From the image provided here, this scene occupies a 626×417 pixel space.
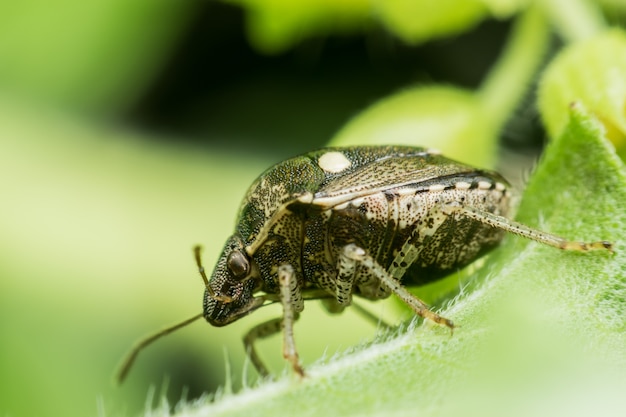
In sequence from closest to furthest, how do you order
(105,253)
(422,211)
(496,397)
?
(496,397) → (422,211) → (105,253)

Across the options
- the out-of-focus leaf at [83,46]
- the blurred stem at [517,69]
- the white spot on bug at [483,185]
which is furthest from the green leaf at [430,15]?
the out-of-focus leaf at [83,46]

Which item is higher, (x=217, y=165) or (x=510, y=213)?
(x=217, y=165)

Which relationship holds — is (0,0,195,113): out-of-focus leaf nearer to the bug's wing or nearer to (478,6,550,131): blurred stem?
(478,6,550,131): blurred stem

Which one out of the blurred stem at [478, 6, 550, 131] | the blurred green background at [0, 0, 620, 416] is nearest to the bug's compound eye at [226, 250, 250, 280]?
the blurred green background at [0, 0, 620, 416]

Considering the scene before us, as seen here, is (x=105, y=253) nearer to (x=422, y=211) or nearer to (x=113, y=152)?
(x=113, y=152)

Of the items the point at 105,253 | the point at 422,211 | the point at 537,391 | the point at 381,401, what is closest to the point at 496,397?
the point at 537,391

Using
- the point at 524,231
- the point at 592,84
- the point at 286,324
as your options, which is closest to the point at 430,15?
the point at 592,84

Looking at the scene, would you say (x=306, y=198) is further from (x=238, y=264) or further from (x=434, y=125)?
(x=434, y=125)
